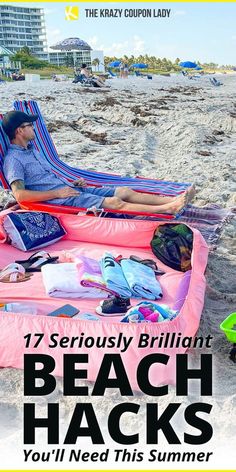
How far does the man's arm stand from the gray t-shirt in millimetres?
63

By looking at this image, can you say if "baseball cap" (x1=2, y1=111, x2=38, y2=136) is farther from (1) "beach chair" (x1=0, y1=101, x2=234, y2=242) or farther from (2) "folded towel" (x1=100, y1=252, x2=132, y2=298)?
(2) "folded towel" (x1=100, y1=252, x2=132, y2=298)

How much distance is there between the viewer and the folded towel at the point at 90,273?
306 cm

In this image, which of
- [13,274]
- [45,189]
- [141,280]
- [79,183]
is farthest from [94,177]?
[141,280]

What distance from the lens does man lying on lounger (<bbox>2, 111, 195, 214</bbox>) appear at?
3986mm

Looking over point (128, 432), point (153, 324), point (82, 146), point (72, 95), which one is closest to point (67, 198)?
point (153, 324)

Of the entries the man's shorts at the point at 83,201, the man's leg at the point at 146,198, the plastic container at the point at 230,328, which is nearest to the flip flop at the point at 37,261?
the man's shorts at the point at 83,201

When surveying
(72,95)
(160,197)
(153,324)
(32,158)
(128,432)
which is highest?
(72,95)

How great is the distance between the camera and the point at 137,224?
3725 mm

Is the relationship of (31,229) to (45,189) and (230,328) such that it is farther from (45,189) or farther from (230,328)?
(230,328)

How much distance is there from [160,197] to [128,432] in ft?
7.76

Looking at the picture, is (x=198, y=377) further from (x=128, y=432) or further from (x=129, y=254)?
(x=129, y=254)

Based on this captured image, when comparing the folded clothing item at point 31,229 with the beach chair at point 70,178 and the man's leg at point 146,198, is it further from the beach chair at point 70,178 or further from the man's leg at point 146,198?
the man's leg at point 146,198

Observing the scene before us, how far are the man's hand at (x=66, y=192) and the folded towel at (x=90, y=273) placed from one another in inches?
33.5

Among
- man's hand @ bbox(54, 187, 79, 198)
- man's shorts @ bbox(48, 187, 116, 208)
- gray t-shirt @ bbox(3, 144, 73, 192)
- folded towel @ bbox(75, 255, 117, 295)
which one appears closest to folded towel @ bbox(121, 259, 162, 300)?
folded towel @ bbox(75, 255, 117, 295)
